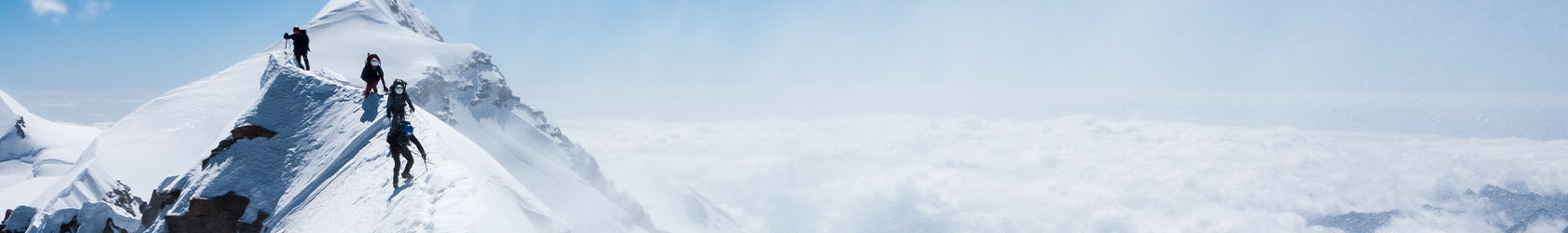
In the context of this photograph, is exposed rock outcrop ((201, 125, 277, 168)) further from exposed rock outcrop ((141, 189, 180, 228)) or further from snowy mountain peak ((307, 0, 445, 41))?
snowy mountain peak ((307, 0, 445, 41))

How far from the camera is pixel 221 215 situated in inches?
646

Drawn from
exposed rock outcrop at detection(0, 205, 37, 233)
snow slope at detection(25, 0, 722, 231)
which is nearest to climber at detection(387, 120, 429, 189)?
snow slope at detection(25, 0, 722, 231)

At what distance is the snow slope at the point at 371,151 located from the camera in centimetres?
3048

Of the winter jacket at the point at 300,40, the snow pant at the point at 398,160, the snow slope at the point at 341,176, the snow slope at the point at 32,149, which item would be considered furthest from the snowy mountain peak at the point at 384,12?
the snow pant at the point at 398,160

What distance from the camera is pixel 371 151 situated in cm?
1627

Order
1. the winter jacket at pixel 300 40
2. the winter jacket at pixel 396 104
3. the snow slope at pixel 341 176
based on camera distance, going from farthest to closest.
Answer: the winter jacket at pixel 300 40, the winter jacket at pixel 396 104, the snow slope at pixel 341 176

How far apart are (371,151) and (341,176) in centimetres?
96

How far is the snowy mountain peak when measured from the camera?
65.9 metres

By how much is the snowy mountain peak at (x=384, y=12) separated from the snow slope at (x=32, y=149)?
2463 centimetres

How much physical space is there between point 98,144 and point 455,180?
51391mm

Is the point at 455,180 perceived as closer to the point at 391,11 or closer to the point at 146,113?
the point at 146,113

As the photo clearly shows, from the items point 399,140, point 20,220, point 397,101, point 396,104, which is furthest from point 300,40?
point 399,140

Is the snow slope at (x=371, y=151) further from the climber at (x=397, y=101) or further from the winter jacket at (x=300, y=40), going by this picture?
the climber at (x=397, y=101)

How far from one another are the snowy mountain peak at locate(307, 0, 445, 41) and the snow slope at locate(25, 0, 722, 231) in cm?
17
